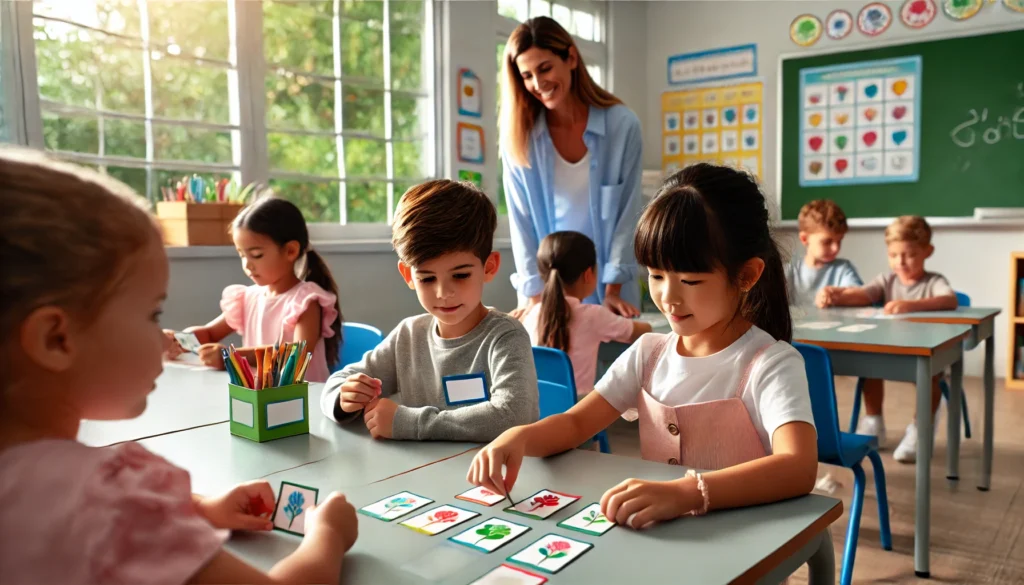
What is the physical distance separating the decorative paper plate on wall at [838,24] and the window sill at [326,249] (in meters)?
3.35

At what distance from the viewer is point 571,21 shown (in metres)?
Answer: 5.35

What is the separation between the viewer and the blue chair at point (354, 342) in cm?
214

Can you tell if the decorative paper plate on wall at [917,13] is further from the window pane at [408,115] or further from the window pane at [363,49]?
the window pane at [363,49]

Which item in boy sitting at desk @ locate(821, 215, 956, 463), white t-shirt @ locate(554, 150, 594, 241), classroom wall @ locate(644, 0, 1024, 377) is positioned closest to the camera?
white t-shirt @ locate(554, 150, 594, 241)

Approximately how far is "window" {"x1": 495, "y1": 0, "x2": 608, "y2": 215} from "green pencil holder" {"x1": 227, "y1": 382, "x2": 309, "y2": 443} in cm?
355

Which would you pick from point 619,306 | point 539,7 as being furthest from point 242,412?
point 539,7

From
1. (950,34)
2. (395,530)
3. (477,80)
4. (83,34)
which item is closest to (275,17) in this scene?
(83,34)

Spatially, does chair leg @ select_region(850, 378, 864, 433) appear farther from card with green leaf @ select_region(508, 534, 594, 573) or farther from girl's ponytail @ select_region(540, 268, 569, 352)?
card with green leaf @ select_region(508, 534, 594, 573)

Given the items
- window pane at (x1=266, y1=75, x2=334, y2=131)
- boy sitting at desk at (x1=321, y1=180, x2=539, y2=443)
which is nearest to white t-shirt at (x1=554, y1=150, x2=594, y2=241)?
boy sitting at desk at (x1=321, y1=180, x2=539, y2=443)

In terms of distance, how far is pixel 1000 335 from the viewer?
4781mm

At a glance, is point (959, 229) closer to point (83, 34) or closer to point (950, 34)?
point (950, 34)

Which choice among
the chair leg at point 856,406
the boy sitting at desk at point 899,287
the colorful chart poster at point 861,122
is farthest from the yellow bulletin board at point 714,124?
the chair leg at point 856,406

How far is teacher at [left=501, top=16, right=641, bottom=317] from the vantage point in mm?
2512

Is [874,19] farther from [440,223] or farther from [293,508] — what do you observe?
[293,508]
